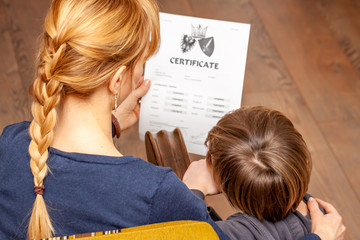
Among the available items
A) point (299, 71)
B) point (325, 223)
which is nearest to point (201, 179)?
point (325, 223)

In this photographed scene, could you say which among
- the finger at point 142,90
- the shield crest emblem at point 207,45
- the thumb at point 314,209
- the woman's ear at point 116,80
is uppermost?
the shield crest emblem at point 207,45

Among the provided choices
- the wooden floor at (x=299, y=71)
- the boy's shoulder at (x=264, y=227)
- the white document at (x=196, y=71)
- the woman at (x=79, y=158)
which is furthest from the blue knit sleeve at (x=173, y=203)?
the wooden floor at (x=299, y=71)

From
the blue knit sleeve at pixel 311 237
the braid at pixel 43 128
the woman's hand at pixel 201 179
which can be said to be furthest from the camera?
the woman's hand at pixel 201 179

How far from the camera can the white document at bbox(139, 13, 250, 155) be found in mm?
1142

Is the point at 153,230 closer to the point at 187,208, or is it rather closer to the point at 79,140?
the point at 187,208

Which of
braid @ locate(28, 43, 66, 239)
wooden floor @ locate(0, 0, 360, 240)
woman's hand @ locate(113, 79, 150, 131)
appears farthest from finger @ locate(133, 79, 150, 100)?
wooden floor @ locate(0, 0, 360, 240)

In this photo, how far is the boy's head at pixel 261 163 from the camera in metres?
0.91

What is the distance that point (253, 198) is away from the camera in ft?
3.08

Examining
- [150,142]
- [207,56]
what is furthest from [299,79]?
[150,142]

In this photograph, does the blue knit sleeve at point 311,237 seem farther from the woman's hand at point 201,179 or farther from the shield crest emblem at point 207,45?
the shield crest emblem at point 207,45

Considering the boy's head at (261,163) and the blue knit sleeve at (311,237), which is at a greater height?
the boy's head at (261,163)

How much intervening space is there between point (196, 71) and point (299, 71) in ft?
3.79

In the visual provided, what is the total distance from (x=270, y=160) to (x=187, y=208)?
213 mm

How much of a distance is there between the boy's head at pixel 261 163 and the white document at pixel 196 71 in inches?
7.1
